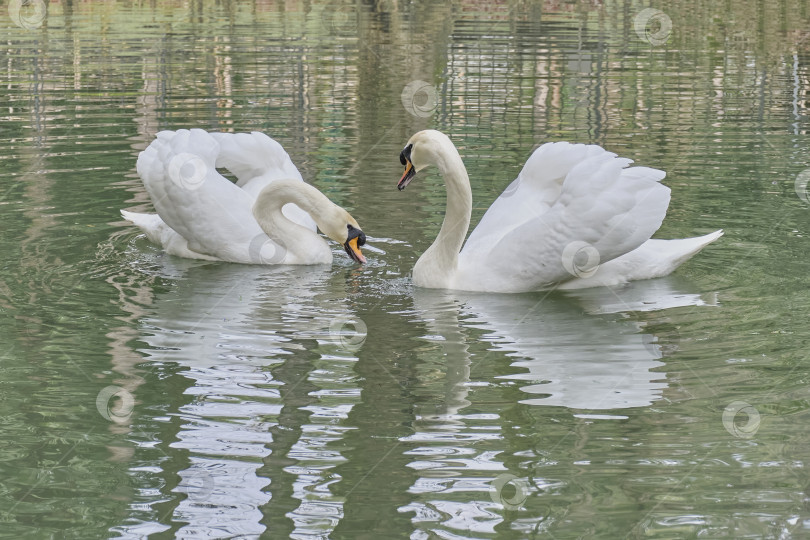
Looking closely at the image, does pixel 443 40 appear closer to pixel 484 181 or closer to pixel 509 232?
pixel 484 181

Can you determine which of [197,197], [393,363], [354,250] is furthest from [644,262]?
[197,197]

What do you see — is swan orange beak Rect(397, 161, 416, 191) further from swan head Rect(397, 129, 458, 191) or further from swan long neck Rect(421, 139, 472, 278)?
swan long neck Rect(421, 139, 472, 278)

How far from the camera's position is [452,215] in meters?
8.21

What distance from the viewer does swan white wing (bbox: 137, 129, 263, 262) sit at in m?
8.71

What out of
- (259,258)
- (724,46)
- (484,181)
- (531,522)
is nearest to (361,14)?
(724,46)

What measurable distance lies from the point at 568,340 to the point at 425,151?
165 cm

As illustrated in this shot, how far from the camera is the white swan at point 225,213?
870 centimetres

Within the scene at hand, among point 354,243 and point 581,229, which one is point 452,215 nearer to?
point 354,243

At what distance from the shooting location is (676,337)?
23.6 ft

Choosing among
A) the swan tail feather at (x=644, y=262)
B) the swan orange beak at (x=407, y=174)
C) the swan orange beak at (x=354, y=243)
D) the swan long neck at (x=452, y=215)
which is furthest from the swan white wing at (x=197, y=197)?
the swan tail feather at (x=644, y=262)

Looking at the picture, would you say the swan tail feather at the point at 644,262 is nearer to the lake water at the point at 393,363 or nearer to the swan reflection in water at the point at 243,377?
the lake water at the point at 393,363

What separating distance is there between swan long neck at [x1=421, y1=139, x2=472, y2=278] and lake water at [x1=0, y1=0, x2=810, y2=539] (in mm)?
263

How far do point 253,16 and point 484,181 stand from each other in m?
19.8

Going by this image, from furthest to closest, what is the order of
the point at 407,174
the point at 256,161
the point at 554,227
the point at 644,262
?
1. the point at 256,161
2. the point at 644,262
3. the point at 407,174
4. the point at 554,227
